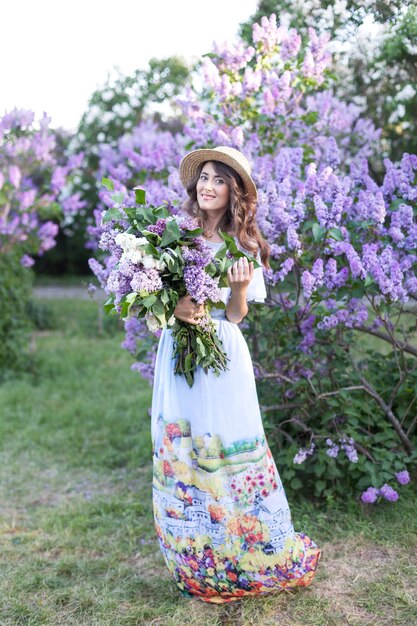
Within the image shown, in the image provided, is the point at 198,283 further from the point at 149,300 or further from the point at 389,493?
the point at 389,493

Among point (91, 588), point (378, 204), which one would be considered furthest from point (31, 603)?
point (378, 204)

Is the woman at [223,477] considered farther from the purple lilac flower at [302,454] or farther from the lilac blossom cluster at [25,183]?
the lilac blossom cluster at [25,183]

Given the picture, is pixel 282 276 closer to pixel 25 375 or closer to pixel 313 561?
pixel 313 561

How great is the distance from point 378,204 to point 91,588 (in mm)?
2108

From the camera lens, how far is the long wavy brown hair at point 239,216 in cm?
264

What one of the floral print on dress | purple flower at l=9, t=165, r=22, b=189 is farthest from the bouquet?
purple flower at l=9, t=165, r=22, b=189

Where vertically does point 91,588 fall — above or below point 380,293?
below

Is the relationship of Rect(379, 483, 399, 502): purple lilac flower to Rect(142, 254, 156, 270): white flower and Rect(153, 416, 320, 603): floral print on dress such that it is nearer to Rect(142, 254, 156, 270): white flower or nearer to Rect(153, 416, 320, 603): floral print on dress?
Rect(153, 416, 320, 603): floral print on dress

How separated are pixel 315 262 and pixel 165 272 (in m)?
0.90

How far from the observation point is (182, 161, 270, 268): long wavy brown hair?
264 cm

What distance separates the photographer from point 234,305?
2.51 m

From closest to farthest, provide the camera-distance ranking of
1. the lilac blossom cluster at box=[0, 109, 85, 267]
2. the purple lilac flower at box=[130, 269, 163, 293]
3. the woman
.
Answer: the purple lilac flower at box=[130, 269, 163, 293] → the woman → the lilac blossom cluster at box=[0, 109, 85, 267]

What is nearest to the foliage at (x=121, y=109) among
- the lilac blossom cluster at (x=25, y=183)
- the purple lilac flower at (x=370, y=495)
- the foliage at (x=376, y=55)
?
the lilac blossom cluster at (x=25, y=183)

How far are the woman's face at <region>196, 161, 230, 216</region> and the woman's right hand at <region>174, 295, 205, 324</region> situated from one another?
0.49m
